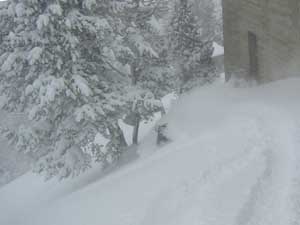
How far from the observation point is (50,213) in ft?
36.0

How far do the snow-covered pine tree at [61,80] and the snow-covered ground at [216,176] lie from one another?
1.63 meters

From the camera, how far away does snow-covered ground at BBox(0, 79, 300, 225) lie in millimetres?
7156

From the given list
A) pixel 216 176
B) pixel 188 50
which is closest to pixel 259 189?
pixel 216 176

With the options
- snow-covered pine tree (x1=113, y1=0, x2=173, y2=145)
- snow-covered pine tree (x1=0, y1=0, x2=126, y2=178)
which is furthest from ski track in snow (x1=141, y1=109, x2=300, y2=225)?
snow-covered pine tree (x1=113, y1=0, x2=173, y2=145)

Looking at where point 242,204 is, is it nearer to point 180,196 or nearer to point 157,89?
point 180,196

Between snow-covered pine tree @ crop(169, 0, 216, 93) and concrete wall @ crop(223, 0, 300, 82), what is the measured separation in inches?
192

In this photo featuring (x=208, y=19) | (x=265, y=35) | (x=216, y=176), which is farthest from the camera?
(x=208, y=19)

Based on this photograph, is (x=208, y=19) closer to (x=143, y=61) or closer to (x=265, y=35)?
(x=143, y=61)

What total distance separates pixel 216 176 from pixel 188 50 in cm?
1325

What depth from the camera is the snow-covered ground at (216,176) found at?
7.16 metres

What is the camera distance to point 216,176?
8.18 m

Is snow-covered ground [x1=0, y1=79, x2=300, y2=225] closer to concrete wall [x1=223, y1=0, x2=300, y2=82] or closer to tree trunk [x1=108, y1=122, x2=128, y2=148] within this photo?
concrete wall [x1=223, y1=0, x2=300, y2=82]

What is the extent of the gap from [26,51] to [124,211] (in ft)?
18.6

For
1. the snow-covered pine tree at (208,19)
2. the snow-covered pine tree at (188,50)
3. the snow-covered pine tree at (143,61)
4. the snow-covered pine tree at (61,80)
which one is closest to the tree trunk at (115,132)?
the snow-covered pine tree at (61,80)
